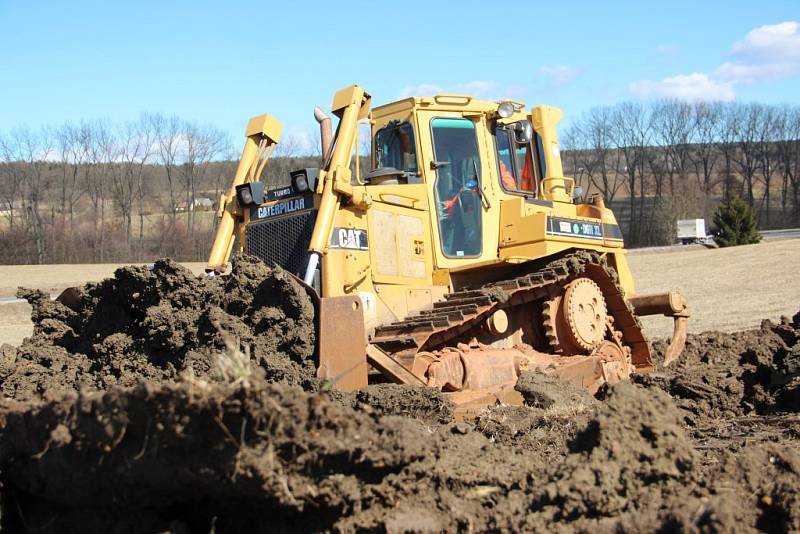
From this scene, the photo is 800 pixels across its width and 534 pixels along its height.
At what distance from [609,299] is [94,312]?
243 inches

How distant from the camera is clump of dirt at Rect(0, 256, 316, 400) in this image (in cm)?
601

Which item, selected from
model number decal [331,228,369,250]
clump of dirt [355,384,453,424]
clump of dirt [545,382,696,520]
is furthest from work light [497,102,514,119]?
clump of dirt [545,382,696,520]

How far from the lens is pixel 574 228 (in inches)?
384

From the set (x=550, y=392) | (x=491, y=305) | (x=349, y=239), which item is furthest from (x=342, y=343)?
(x=550, y=392)

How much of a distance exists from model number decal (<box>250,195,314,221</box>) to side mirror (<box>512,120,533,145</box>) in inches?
104

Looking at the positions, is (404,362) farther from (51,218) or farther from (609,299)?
(51,218)

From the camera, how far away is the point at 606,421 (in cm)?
412

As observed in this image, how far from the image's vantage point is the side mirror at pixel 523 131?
9.39 m

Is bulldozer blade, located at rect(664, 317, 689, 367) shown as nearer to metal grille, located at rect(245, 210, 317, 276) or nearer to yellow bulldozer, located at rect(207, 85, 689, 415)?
yellow bulldozer, located at rect(207, 85, 689, 415)

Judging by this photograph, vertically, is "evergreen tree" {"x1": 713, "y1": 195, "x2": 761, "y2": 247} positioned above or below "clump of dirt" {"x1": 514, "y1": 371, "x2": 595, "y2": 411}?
above

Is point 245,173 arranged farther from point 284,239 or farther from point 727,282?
point 727,282

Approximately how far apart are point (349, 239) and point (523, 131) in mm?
2608

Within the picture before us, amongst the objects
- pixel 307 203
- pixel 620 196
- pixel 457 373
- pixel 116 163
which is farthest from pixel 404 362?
pixel 620 196

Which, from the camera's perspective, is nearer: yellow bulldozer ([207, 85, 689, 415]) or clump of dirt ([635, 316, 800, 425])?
yellow bulldozer ([207, 85, 689, 415])
